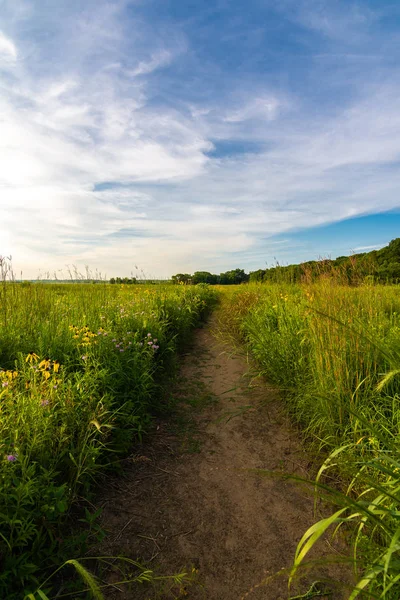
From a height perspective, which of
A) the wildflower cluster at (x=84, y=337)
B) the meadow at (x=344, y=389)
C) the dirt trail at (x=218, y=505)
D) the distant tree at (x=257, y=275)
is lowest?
the dirt trail at (x=218, y=505)

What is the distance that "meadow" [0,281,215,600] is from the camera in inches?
70.4

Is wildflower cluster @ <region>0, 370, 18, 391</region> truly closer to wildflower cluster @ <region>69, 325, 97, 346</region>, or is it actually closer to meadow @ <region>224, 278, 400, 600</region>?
wildflower cluster @ <region>69, 325, 97, 346</region>

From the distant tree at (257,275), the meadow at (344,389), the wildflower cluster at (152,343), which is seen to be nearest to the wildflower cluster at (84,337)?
the wildflower cluster at (152,343)

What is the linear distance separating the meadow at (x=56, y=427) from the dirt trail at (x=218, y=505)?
260mm

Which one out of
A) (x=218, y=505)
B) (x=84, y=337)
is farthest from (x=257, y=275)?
(x=218, y=505)

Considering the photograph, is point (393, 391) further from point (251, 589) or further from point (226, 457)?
point (251, 589)

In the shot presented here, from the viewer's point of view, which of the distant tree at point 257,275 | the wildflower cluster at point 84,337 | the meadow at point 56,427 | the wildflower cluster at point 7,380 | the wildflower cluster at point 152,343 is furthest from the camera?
the distant tree at point 257,275

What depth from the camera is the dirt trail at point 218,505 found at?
6.48ft

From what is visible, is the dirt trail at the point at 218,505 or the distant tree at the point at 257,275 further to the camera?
the distant tree at the point at 257,275

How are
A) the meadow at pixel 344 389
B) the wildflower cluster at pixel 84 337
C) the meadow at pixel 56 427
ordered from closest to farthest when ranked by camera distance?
1. the meadow at pixel 56 427
2. the meadow at pixel 344 389
3. the wildflower cluster at pixel 84 337


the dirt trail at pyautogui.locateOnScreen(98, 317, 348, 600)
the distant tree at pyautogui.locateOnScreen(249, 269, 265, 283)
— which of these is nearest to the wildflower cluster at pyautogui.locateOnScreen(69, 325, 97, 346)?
the dirt trail at pyautogui.locateOnScreen(98, 317, 348, 600)

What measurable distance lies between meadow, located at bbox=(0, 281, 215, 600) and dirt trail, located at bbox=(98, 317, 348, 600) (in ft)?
0.85

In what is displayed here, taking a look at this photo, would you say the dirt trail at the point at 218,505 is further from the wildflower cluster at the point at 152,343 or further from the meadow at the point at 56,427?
the wildflower cluster at the point at 152,343

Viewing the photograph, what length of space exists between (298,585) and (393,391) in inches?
75.8
